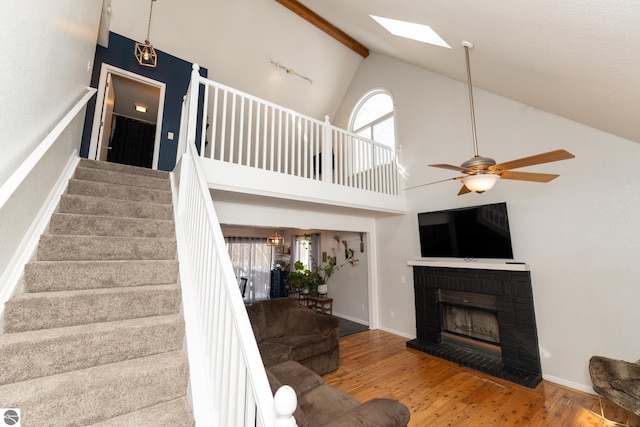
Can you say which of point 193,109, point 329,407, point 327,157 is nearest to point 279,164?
point 327,157

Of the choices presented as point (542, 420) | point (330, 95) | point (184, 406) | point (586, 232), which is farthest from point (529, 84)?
point (330, 95)

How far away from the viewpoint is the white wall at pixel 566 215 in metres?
→ 2.94

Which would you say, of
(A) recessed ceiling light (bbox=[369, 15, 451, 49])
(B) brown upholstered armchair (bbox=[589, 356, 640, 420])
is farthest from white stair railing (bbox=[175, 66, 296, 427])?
(B) brown upholstered armchair (bbox=[589, 356, 640, 420])

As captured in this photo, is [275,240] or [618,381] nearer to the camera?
[618,381]

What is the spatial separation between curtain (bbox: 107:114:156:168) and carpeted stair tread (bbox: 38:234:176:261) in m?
5.05

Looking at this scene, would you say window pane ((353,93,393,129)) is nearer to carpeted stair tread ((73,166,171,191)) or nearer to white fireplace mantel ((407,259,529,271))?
white fireplace mantel ((407,259,529,271))

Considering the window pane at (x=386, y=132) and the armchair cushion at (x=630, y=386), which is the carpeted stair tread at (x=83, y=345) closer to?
the armchair cushion at (x=630, y=386)

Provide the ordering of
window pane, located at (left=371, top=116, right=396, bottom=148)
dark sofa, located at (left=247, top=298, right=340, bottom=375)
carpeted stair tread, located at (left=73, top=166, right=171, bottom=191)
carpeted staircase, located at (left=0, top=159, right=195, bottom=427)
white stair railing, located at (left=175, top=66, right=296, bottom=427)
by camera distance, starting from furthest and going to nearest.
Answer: window pane, located at (left=371, top=116, right=396, bottom=148), dark sofa, located at (left=247, top=298, right=340, bottom=375), carpeted stair tread, located at (left=73, top=166, right=171, bottom=191), carpeted staircase, located at (left=0, top=159, right=195, bottom=427), white stair railing, located at (left=175, top=66, right=296, bottom=427)

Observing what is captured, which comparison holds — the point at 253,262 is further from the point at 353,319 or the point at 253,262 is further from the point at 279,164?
the point at 279,164

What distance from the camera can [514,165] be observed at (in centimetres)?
228

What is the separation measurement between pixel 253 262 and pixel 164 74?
20.9 ft

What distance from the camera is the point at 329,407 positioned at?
205cm

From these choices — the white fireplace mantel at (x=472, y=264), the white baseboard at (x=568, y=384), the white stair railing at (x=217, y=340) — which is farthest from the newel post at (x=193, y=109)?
the white baseboard at (x=568, y=384)

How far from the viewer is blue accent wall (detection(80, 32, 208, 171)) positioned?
13.8 feet
